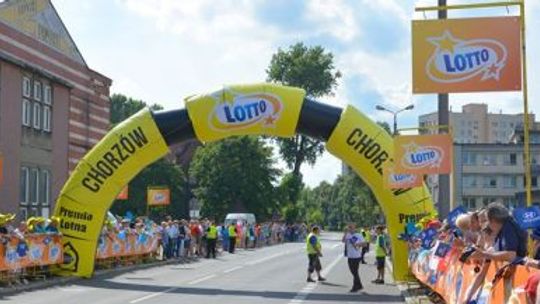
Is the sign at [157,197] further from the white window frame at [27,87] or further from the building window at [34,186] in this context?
the white window frame at [27,87]

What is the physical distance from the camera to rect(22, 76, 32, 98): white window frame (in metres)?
31.2

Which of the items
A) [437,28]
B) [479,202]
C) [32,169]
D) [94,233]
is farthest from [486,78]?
[479,202]

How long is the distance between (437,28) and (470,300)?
511 cm

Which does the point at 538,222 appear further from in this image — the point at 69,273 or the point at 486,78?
the point at 69,273

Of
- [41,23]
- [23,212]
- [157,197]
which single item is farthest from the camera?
[157,197]

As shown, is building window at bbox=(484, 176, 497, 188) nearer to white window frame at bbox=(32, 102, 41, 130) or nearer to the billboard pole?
white window frame at bbox=(32, 102, 41, 130)

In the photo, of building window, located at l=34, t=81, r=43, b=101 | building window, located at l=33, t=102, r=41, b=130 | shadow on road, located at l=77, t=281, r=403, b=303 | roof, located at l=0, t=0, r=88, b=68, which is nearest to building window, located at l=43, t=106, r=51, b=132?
building window, located at l=33, t=102, r=41, b=130

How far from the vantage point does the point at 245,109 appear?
23469 mm

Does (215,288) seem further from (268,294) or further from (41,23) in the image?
(41,23)

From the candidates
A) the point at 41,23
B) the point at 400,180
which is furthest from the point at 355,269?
the point at 41,23

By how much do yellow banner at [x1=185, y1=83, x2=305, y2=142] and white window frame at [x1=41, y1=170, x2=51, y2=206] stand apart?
40.0 feet

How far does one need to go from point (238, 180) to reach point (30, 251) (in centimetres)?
5538

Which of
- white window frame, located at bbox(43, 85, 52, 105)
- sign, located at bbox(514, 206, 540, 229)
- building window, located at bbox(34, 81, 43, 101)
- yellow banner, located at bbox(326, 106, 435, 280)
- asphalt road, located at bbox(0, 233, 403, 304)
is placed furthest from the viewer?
white window frame, located at bbox(43, 85, 52, 105)

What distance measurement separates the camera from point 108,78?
43.1 m
